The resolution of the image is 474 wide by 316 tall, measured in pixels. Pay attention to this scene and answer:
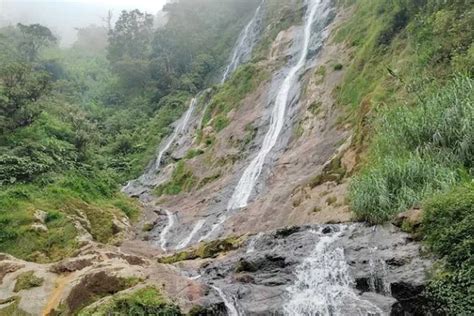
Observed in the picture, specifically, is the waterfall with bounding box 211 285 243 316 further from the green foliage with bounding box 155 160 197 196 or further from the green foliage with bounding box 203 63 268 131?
the green foliage with bounding box 203 63 268 131

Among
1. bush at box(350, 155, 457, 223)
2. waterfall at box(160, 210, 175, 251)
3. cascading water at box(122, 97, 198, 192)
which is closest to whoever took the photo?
bush at box(350, 155, 457, 223)

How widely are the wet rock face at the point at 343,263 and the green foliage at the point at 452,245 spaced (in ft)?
1.12

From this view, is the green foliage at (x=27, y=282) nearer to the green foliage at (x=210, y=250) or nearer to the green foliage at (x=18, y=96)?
the green foliage at (x=210, y=250)

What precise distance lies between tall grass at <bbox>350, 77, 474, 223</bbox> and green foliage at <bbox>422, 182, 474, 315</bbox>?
4.46 ft

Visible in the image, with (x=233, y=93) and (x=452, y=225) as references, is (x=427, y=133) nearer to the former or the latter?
(x=452, y=225)

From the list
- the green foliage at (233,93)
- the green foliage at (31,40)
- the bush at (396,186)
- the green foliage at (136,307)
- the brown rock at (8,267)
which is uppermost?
the green foliage at (31,40)

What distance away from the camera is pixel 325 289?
11141 mm

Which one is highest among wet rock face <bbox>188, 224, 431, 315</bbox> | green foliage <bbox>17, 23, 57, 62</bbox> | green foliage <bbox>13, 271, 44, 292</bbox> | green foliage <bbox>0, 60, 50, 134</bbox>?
green foliage <bbox>17, 23, 57, 62</bbox>

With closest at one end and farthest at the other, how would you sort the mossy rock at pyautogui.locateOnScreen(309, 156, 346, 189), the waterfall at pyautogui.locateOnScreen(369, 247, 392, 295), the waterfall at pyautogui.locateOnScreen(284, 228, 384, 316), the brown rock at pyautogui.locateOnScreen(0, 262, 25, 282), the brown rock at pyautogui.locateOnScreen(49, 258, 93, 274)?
the waterfall at pyautogui.locateOnScreen(284, 228, 384, 316) < the waterfall at pyautogui.locateOnScreen(369, 247, 392, 295) < the brown rock at pyautogui.locateOnScreen(49, 258, 93, 274) < the brown rock at pyautogui.locateOnScreen(0, 262, 25, 282) < the mossy rock at pyautogui.locateOnScreen(309, 156, 346, 189)

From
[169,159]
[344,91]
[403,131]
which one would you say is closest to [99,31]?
[169,159]

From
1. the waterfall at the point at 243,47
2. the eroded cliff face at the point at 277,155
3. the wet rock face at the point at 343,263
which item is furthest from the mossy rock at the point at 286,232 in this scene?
the waterfall at the point at 243,47

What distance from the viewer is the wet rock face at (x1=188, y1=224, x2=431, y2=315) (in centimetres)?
1008

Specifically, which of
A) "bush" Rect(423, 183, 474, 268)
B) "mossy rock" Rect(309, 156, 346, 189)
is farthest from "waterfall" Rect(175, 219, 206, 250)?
"bush" Rect(423, 183, 474, 268)

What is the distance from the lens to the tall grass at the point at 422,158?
12.4m
